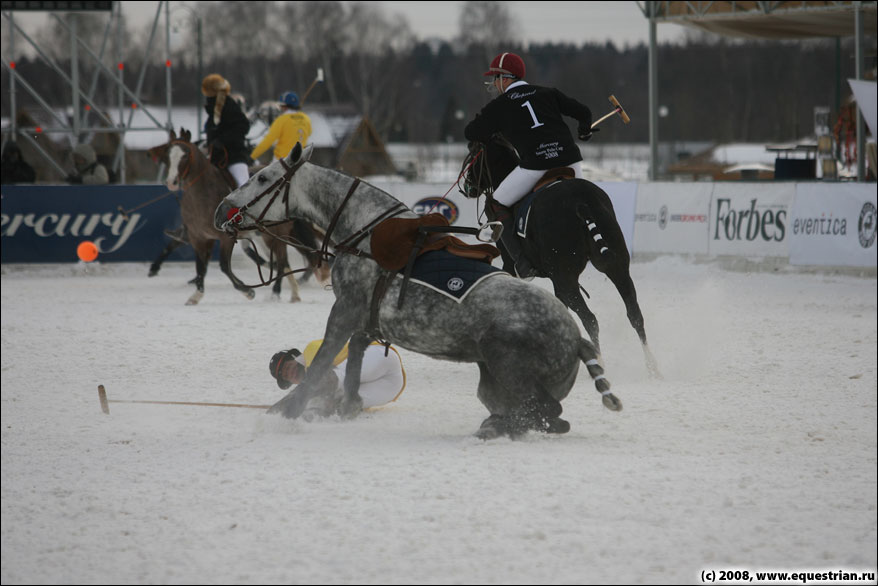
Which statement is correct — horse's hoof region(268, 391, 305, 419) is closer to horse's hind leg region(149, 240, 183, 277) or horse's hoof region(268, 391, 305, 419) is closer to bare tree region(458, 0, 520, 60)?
horse's hind leg region(149, 240, 183, 277)

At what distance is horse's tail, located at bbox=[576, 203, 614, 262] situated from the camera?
796 cm

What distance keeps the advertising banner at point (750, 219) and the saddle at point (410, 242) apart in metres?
11.6

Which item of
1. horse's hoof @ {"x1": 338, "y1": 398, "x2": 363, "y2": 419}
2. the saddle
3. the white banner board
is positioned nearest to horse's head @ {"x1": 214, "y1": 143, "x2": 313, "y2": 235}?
the saddle

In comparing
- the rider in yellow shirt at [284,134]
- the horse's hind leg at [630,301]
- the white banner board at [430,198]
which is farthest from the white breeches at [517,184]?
the white banner board at [430,198]

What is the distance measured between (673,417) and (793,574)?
2.89 meters

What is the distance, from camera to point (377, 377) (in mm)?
7023

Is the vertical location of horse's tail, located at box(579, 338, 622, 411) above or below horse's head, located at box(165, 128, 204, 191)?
below

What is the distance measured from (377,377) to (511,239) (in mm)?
1952

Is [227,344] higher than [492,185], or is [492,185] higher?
[492,185]

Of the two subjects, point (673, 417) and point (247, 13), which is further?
point (247, 13)

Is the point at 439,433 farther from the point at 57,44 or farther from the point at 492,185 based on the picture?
the point at 57,44

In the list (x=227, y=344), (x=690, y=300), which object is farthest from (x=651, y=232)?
(x=227, y=344)

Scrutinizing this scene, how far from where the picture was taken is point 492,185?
27.7 ft

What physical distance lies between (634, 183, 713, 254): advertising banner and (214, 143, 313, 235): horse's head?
40.5 feet
